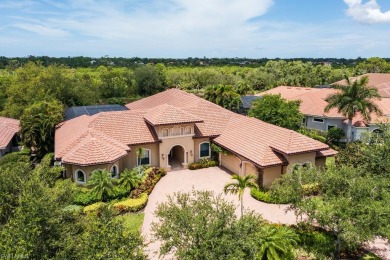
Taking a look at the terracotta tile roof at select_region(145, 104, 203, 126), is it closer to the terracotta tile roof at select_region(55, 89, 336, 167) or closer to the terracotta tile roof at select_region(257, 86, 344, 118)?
the terracotta tile roof at select_region(55, 89, 336, 167)

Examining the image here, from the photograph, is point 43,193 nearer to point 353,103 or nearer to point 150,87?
point 353,103

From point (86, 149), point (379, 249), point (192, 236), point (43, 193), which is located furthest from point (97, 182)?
point (379, 249)

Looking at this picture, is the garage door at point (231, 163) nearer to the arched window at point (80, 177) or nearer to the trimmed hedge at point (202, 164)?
the trimmed hedge at point (202, 164)

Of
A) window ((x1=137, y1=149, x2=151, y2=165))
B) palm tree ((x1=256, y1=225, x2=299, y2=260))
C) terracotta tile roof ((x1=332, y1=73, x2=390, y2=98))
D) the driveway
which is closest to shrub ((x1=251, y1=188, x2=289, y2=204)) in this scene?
the driveway

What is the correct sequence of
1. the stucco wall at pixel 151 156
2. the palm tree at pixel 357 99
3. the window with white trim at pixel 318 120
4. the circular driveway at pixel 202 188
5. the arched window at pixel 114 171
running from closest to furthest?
the circular driveway at pixel 202 188, the arched window at pixel 114 171, the stucco wall at pixel 151 156, the palm tree at pixel 357 99, the window with white trim at pixel 318 120

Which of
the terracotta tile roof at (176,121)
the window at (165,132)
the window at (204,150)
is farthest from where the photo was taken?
the window at (204,150)

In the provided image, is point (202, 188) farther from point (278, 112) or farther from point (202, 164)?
point (278, 112)

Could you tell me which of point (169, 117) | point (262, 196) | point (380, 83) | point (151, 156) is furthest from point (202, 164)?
point (380, 83)

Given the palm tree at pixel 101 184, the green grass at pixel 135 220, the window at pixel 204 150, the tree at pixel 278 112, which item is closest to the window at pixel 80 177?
the palm tree at pixel 101 184
